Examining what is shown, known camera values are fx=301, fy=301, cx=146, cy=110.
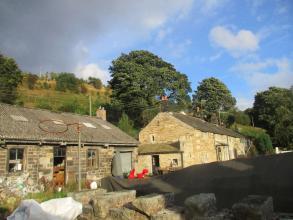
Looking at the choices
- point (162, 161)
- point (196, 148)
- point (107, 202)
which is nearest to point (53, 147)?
point (162, 161)

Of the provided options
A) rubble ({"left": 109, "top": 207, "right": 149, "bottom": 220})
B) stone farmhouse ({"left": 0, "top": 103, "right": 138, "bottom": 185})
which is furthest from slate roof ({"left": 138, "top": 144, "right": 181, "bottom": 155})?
rubble ({"left": 109, "top": 207, "right": 149, "bottom": 220})

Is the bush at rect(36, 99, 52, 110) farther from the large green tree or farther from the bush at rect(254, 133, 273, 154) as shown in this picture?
the large green tree

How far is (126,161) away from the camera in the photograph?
83.7 feet

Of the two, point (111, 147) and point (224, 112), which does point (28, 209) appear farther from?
point (224, 112)

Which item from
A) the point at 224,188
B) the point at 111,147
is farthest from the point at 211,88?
the point at 224,188

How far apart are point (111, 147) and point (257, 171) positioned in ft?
62.9

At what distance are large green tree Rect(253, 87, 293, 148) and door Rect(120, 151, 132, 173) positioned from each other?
28858 millimetres

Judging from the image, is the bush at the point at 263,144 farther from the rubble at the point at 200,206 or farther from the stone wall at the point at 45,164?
the rubble at the point at 200,206

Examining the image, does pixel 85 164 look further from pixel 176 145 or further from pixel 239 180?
pixel 239 180

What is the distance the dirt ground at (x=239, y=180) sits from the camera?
15.5ft

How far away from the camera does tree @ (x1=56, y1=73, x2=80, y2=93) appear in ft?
227

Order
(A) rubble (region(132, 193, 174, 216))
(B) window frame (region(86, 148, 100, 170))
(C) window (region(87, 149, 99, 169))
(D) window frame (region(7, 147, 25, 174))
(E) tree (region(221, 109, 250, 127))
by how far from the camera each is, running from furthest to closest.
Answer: (E) tree (region(221, 109, 250, 127))
(C) window (region(87, 149, 99, 169))
(B) window frame (region(86, 148, 100, 170))
(D) window frame (region(7, 147, 25, 174))
(A) rubble (region(132, 193, 174, 216))

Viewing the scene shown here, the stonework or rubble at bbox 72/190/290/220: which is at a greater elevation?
the stonework

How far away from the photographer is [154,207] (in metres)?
4.07
